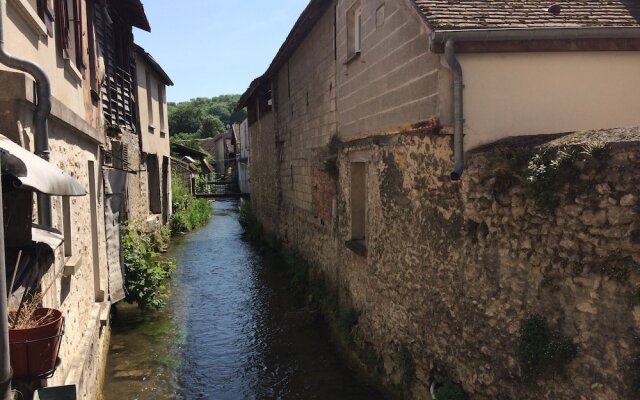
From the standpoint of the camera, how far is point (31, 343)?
10.4ft

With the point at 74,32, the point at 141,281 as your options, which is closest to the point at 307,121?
the point at 141,281

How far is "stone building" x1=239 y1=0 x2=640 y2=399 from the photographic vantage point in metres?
3.75

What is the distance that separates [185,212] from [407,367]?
712 inches

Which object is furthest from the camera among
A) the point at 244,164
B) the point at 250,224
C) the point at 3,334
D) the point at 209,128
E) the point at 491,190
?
the point at 209,128

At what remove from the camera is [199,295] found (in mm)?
12250

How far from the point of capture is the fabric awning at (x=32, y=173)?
114 inches

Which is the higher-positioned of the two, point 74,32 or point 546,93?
point 74,32

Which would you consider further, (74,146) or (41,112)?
(74,146)

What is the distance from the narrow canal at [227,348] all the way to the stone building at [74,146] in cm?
67

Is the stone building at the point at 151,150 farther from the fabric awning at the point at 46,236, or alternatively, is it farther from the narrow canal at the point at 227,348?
the fabric awning at the point at 46,236

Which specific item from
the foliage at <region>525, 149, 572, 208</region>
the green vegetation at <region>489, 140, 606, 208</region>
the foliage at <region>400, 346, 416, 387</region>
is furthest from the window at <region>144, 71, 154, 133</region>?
the foliage at <region>525, 149, 572, 208</region>

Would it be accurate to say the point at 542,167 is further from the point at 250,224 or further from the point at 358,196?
the point at 250,224

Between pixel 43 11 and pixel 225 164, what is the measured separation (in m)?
50.5

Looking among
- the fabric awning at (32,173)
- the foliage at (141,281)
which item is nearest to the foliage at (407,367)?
the fabric awning at (32,173)
